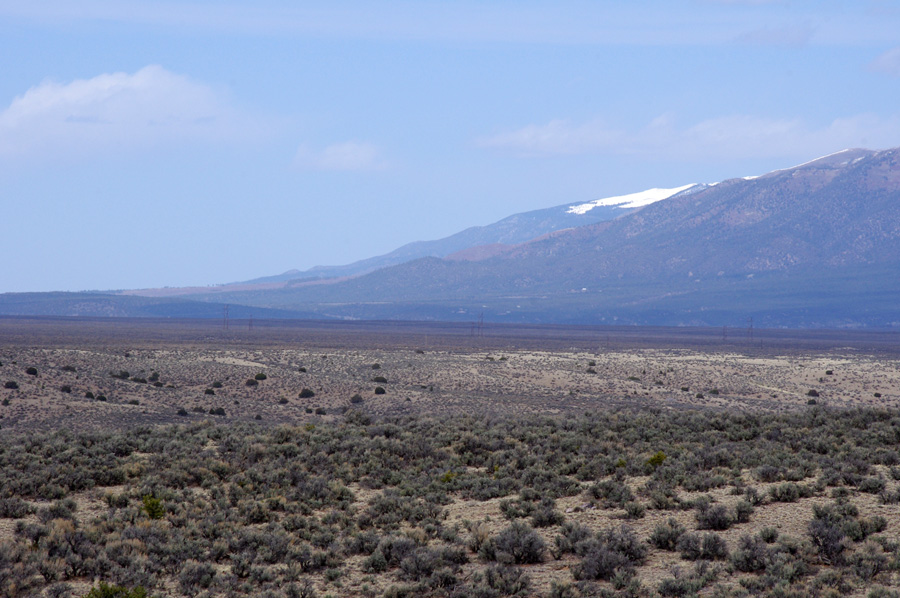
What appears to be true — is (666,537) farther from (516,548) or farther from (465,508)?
(465,508)

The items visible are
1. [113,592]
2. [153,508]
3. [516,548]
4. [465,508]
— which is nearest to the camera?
[113,592]

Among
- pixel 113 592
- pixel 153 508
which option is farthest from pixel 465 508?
pixel 113 592

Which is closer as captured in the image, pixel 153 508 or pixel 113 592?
pixel 113 592

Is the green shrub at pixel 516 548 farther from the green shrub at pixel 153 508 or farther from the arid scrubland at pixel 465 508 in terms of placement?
the green shrub at pixel 153 508

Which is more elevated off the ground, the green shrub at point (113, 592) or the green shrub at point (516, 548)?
the green shrub at point (113, 592)

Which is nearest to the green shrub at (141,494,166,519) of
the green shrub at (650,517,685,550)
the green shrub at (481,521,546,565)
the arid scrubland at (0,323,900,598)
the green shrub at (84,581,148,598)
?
the arid scrubland at (0,323,900,598)

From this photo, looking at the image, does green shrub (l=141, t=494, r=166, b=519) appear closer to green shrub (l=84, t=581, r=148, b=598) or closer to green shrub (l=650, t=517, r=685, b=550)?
green shrub (l=84, t=581, r=148, b=598)

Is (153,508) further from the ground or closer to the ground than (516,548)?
further from the ground

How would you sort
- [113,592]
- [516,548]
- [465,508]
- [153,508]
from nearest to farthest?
[113,592] → [516,548] → [153,508] → [465,508]

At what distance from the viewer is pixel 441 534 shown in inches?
472

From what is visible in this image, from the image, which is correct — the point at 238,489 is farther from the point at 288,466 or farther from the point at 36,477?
the point at 36,477

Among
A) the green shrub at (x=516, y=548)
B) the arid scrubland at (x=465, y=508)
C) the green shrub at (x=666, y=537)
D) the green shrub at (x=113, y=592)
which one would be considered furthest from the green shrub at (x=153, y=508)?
the green shrub at (x=666, y=537)

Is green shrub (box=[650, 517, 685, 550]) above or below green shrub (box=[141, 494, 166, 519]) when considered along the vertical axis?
below

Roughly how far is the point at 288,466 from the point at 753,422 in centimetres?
1155
